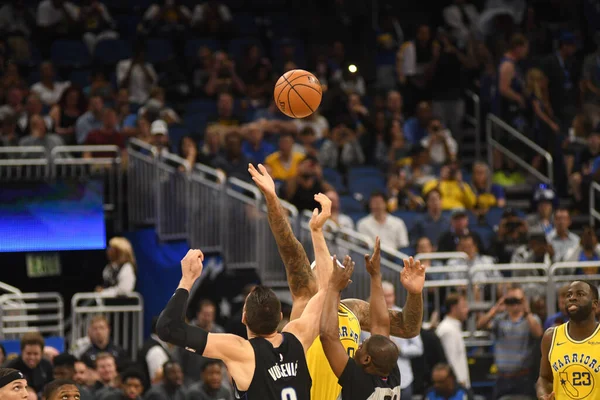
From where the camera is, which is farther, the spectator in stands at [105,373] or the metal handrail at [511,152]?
the metal handrail at [511,152]

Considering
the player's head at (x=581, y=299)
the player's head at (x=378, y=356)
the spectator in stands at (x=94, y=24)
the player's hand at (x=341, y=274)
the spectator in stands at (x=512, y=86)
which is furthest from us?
the spectator in stands at (x=94, y=24)

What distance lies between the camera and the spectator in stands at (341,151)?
18828 millimetres

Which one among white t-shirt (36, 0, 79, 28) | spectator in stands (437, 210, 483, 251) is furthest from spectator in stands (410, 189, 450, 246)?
white t-shirt (36, 0, 79, 28)

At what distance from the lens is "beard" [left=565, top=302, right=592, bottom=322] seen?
948cm

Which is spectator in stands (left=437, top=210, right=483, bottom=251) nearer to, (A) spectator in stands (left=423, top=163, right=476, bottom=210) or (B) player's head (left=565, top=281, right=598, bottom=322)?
(A) spectator in stands (left=423, top=163, right=476, bottom=210)

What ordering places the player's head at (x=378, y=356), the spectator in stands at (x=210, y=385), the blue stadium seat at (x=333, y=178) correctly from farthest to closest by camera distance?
the blue stadium seat at (x=333, y=178) < the spectator in stands at (x=210, y=385) < the player's head at (x=378, y=356)

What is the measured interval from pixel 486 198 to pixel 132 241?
5437 mm

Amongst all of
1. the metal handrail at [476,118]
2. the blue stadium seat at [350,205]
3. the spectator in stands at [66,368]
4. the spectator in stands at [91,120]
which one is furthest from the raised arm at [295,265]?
the metal handrail at [476,118]

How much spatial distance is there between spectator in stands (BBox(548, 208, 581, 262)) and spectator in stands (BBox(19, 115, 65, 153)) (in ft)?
23.6

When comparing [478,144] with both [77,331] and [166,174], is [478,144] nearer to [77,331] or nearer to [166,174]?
[166,174]

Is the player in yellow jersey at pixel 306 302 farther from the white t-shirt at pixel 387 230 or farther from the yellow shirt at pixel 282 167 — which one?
the yellow shirt at pixel 282 167

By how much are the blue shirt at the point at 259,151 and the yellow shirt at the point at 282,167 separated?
46cm

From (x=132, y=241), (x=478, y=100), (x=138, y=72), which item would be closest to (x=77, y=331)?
(x=132, y=241)

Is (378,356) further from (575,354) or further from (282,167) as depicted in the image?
(282,167)
